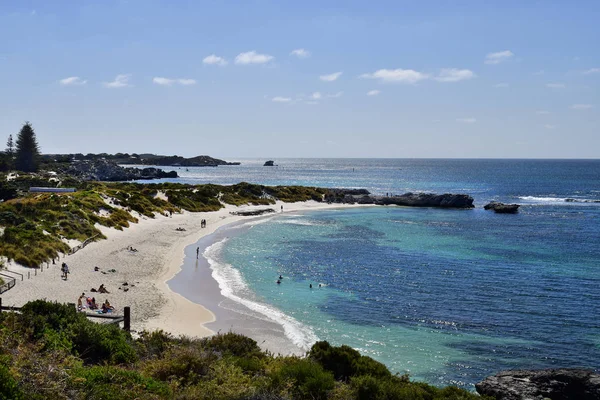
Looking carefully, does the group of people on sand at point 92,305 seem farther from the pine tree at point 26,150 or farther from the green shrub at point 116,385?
the pine tree at point 26,150

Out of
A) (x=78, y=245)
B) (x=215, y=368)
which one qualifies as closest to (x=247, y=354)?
(x=215, y=368)

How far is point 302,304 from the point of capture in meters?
29.1

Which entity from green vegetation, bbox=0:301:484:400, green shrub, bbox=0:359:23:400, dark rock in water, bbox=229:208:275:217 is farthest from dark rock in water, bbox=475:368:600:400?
dark rock in water, bbox=229:208:275:217

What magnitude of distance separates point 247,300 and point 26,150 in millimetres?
100591

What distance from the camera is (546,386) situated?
16.1 meters

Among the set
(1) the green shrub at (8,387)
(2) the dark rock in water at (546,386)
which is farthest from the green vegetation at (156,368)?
(2) the dark rock in water at (546,386)

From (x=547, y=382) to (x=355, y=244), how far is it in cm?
3601

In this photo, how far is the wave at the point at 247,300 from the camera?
75.7 ft

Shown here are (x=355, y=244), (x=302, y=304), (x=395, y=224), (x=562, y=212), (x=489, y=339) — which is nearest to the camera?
(x=489, y=339)

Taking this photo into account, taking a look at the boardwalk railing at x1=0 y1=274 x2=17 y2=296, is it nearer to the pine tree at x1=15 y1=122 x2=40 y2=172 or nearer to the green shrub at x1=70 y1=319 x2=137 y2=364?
the green shrub at x1=70 y1=319 x2=137 y2=364

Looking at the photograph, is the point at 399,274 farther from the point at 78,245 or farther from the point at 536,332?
the point at 78,245

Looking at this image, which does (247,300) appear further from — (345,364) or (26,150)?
(26,150)

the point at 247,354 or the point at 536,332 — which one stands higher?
the point at 247,354

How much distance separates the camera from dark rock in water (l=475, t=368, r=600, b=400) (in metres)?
15.7
